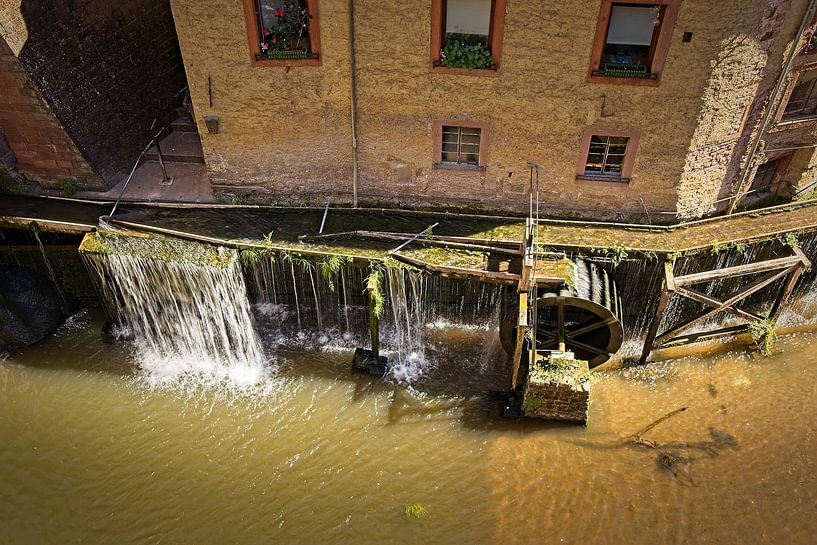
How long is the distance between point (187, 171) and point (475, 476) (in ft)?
32.8

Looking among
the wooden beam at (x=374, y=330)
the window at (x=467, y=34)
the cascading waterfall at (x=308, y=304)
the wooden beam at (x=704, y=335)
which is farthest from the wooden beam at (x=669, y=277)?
the cascading waterfall at (x=308, y=304)

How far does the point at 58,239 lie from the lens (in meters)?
13.5

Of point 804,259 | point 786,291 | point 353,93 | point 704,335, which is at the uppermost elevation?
point 353,93

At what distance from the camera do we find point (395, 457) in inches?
435

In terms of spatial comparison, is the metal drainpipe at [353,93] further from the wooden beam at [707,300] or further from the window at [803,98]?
the window at [803,98]

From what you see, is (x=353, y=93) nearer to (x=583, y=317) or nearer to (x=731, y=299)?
(x=583, y=317)

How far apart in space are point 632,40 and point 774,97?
11.0 feet

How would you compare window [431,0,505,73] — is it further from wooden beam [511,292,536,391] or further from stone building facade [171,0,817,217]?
wooden beam [511,292,536,391]

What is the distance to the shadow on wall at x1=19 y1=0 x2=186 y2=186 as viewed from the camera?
12.7 meters

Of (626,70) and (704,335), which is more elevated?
(626,70)

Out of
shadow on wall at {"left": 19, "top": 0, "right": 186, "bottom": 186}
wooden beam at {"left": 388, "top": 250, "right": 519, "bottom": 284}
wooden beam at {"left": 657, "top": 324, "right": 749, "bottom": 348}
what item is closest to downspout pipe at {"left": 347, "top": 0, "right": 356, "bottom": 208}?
wooden beam at {"left": 388, "top": 250, "right": 519, "bottom": 284}

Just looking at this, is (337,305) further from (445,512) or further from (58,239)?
(58,239)

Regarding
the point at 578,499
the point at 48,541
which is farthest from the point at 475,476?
the point at 48,541

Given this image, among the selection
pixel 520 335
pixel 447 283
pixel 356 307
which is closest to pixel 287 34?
pixel 356 307
